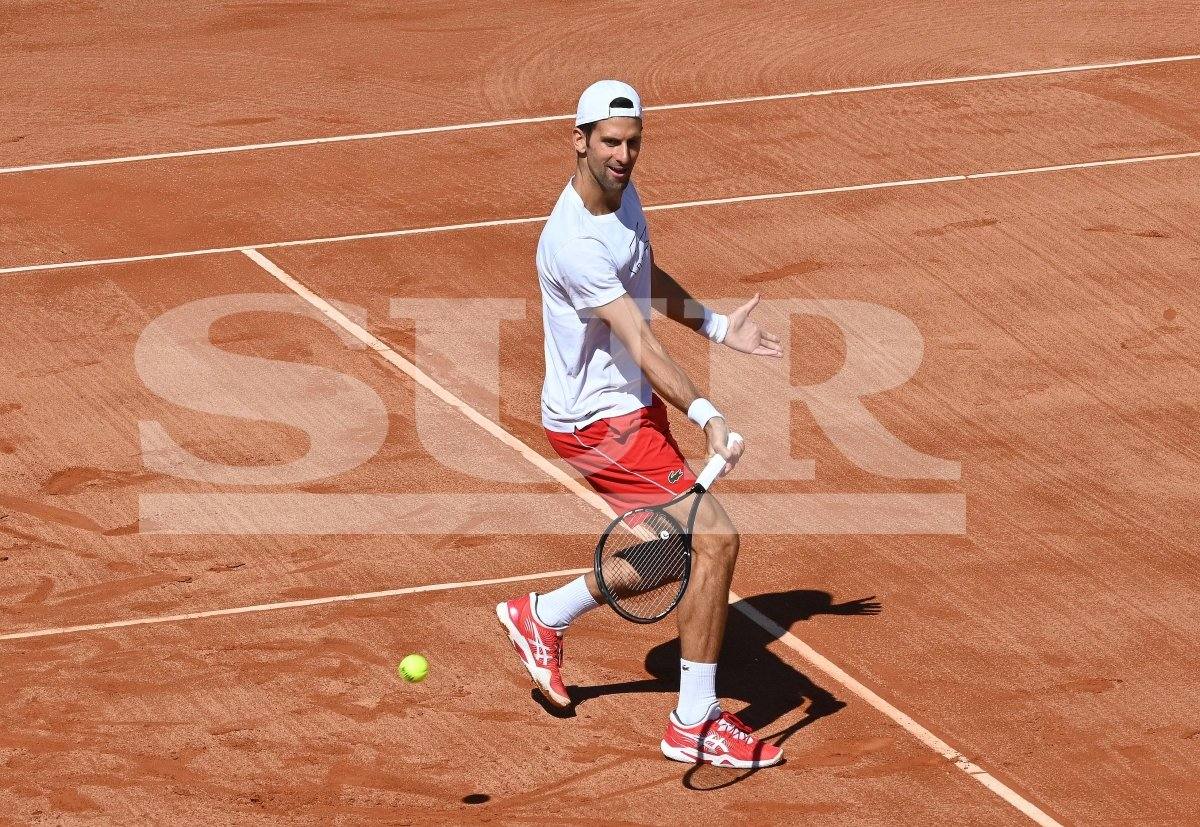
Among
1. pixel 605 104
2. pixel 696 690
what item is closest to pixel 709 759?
pixel 696 690

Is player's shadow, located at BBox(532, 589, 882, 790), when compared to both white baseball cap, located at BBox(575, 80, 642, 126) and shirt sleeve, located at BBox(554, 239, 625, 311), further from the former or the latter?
white baseball cap, located at BBox(575, 80, 642, 126)

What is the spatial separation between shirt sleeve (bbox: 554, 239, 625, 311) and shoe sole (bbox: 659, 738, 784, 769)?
1824 mm

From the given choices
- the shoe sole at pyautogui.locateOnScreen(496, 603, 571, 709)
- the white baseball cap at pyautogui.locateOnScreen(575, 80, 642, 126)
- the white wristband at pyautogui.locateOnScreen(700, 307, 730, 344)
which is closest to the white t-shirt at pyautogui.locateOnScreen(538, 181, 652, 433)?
the white wristband at pyautogui.locateOnScreen(700, 307, 730, 344)

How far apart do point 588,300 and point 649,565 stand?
43.6 inches

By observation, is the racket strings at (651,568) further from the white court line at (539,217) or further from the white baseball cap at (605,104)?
the white court line at (539,217)

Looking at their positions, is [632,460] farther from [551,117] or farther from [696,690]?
[551,117]

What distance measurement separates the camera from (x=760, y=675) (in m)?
8.45

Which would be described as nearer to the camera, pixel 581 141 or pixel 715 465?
pixel 715 465

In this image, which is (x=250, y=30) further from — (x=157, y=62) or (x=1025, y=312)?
(x=1025, y=312)

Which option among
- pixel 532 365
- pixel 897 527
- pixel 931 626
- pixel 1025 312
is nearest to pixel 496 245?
pixel 532 365

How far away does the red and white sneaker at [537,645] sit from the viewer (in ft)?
26.3

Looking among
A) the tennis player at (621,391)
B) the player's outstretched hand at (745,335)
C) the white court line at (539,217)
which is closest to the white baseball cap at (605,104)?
the tennis player at (621,391)

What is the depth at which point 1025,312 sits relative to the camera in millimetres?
12375

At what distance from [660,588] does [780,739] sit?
82cm
